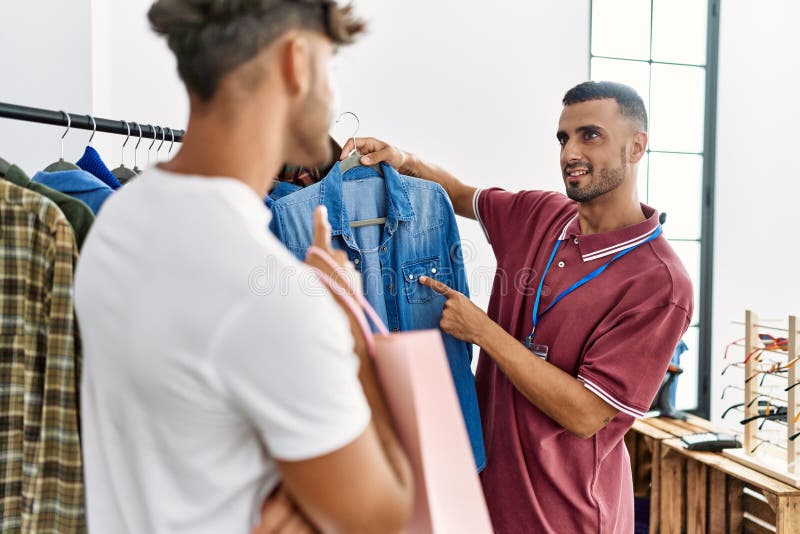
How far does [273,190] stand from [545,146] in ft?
7.06

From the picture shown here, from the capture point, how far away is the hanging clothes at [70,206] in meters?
0.93

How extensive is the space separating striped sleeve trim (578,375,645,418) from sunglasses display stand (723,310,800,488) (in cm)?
105

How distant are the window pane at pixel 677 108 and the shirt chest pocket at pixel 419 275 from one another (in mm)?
2796

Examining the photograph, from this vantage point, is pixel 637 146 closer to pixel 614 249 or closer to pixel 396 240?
pixel 614 249

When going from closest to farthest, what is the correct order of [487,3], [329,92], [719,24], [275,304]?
[275,304], [329,92], [487,3], [719,24]

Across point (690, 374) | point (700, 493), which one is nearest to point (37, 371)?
point (700, 493)

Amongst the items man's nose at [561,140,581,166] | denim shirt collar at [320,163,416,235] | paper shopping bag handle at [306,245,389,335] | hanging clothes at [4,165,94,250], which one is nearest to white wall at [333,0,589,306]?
man's nose at [561,140,581,166]

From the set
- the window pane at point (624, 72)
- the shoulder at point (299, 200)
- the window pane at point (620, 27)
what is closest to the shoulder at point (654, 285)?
the shoulder at point (299, 200)

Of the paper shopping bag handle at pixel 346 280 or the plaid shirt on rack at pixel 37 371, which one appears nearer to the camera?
the paper shopping bag handle at pixel 346 280

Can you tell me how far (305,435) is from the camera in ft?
1.75

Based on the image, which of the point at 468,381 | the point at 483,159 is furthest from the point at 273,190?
the point at 483,159

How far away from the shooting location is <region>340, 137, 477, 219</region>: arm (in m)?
1.41

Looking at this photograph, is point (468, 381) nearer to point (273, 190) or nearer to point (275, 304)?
point (273, 190)

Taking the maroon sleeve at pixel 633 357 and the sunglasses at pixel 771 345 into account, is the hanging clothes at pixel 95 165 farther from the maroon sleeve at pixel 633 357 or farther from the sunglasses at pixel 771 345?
the sunglasses at pixel 771 345
